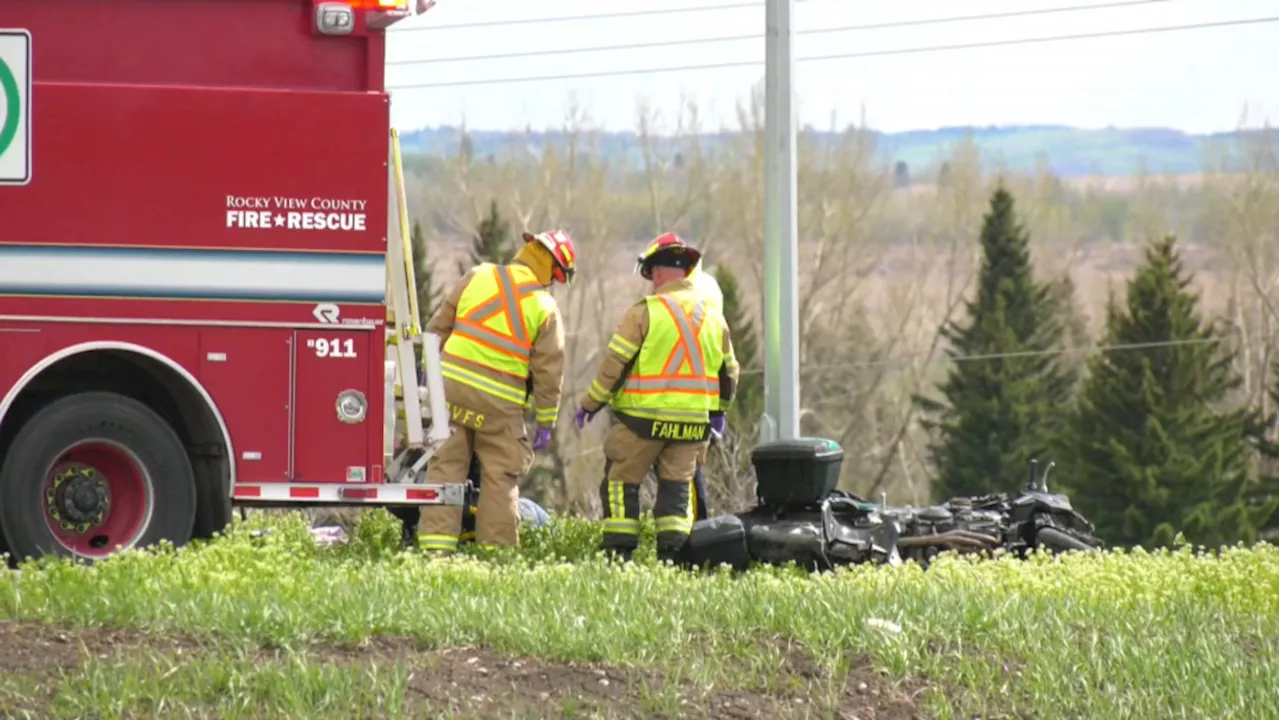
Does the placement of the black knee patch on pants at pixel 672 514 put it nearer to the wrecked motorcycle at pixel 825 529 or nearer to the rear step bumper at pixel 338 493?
the wrecked motorcycle at pixel 825 529

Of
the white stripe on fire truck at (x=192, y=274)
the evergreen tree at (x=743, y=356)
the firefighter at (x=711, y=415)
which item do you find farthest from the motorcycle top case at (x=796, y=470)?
the evergreen tree at (x=743, y=356)

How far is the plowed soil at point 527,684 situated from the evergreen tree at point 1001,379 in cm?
7159

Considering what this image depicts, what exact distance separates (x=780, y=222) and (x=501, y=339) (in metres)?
3.53

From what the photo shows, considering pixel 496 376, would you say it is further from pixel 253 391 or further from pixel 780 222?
pixel 780 222

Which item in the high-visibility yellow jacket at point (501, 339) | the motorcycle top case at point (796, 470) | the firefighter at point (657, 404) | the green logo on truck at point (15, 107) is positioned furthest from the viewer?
the firefighter at point (657, 404)

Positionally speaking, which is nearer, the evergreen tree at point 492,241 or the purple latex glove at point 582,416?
the purple latex glove at point 582,416

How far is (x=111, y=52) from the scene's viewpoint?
450 inches

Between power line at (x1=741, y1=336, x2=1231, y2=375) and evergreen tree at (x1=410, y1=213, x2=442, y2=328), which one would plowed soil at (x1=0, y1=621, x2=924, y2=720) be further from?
power line at (x1=741, y1=336, x2=1231, y2=375)

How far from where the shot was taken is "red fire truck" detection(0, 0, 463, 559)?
11000mm

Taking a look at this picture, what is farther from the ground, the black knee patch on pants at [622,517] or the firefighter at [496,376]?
the firefighter at [496,376]

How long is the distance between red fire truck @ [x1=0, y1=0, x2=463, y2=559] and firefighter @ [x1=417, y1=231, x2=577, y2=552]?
1.21 m

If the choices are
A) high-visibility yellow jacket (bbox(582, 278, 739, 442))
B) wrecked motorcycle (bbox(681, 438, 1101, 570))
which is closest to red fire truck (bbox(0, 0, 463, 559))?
high-visibility yellow jacket (bbox(582, 278, 739, 442))

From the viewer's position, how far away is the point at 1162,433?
75188 mm

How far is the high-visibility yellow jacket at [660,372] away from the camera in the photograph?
13.1 metres
